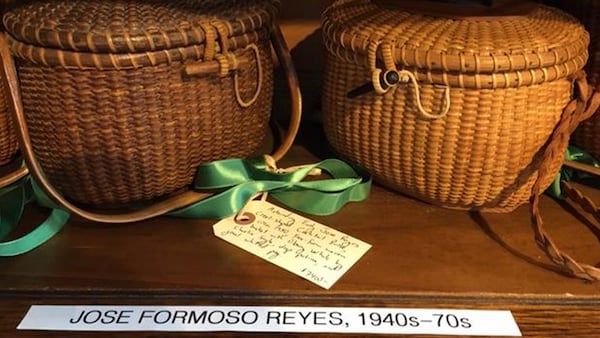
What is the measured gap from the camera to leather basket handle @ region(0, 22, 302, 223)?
0.65 metres

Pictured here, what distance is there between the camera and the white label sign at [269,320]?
581mm

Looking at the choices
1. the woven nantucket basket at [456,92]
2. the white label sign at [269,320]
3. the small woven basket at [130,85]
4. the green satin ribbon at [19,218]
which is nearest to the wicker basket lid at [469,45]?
the woven nantucket basket at [456,92]

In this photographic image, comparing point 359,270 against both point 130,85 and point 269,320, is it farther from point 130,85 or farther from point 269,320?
point 130,85

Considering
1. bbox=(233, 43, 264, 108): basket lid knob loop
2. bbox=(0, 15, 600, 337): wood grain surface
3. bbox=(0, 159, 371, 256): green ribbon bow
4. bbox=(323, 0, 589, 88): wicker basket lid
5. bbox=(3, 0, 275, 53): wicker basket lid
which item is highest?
bbox=(3, 0, 275, 53): wicker basket lid

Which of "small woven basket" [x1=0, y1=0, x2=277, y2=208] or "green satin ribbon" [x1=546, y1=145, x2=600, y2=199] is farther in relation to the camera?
"green satin ribbon" [x1=546, y1=145, x2=600, y2=199]

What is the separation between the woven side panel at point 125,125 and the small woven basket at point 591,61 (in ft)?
1.30

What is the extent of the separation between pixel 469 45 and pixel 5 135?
0.56m

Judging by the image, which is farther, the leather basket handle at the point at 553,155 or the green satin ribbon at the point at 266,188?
the green satin ribbon at the point at 266,188

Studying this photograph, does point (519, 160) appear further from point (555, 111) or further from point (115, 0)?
point (115, 0)

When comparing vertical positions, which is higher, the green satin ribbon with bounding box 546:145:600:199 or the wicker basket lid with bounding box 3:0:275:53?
the wicker basket lid with bounding box 3:0:275:53

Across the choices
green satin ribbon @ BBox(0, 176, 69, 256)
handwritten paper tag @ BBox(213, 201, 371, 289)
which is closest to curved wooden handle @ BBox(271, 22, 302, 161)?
handwritten paper tag @ BBox(213, 201, 371, 289)

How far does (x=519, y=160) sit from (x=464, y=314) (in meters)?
0.19

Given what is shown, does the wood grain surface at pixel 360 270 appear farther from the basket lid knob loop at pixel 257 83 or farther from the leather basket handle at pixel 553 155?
the basket lid knob loop at pixel 257 83

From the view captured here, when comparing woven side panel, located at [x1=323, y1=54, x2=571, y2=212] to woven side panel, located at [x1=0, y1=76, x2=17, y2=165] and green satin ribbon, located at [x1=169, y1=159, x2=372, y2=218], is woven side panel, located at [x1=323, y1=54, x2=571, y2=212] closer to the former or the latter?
green satin ribbon, located at [x1=169, y1=159, x2=372, y2=218]
